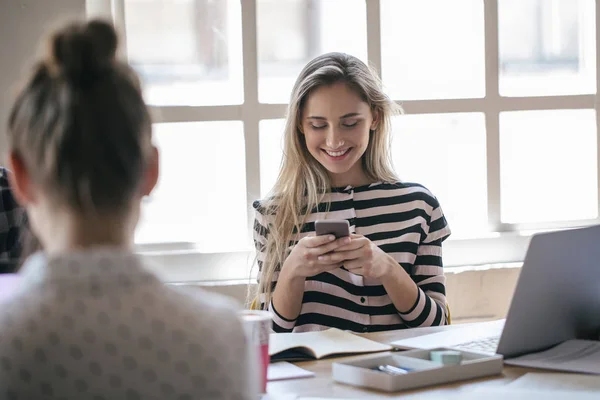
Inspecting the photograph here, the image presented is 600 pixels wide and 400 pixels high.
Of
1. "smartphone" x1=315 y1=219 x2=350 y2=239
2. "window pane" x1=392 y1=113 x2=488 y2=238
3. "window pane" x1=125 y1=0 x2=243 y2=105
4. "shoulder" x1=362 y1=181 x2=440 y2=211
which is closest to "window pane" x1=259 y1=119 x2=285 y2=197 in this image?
"window pane" x1=125 y1=0 x2=243 y2=105

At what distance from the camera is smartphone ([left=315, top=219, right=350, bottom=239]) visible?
6.12 ft

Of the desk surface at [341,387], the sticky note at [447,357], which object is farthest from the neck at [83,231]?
the sticky note at [447,357]

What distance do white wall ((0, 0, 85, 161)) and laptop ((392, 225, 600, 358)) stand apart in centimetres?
168

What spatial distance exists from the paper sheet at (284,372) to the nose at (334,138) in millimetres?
861

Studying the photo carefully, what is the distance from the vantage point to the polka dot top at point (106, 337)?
0.85m

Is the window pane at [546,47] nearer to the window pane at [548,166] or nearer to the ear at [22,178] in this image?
the window pane at [548,166]

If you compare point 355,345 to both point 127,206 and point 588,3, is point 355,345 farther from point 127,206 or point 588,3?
point 588,3

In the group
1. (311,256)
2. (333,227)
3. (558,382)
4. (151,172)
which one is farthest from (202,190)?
(151,172)

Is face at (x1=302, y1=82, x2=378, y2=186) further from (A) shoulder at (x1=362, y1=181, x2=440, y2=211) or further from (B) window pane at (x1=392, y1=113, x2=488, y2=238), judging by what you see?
(B) window pane at (x1=392, y1=113, x2=488, y2=238)

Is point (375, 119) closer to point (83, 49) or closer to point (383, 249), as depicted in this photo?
point (383, 249)

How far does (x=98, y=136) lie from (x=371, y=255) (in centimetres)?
121

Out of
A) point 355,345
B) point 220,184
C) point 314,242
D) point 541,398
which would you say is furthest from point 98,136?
point 220,184

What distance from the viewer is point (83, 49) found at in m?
0.92

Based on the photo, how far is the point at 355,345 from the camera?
5.54ft
